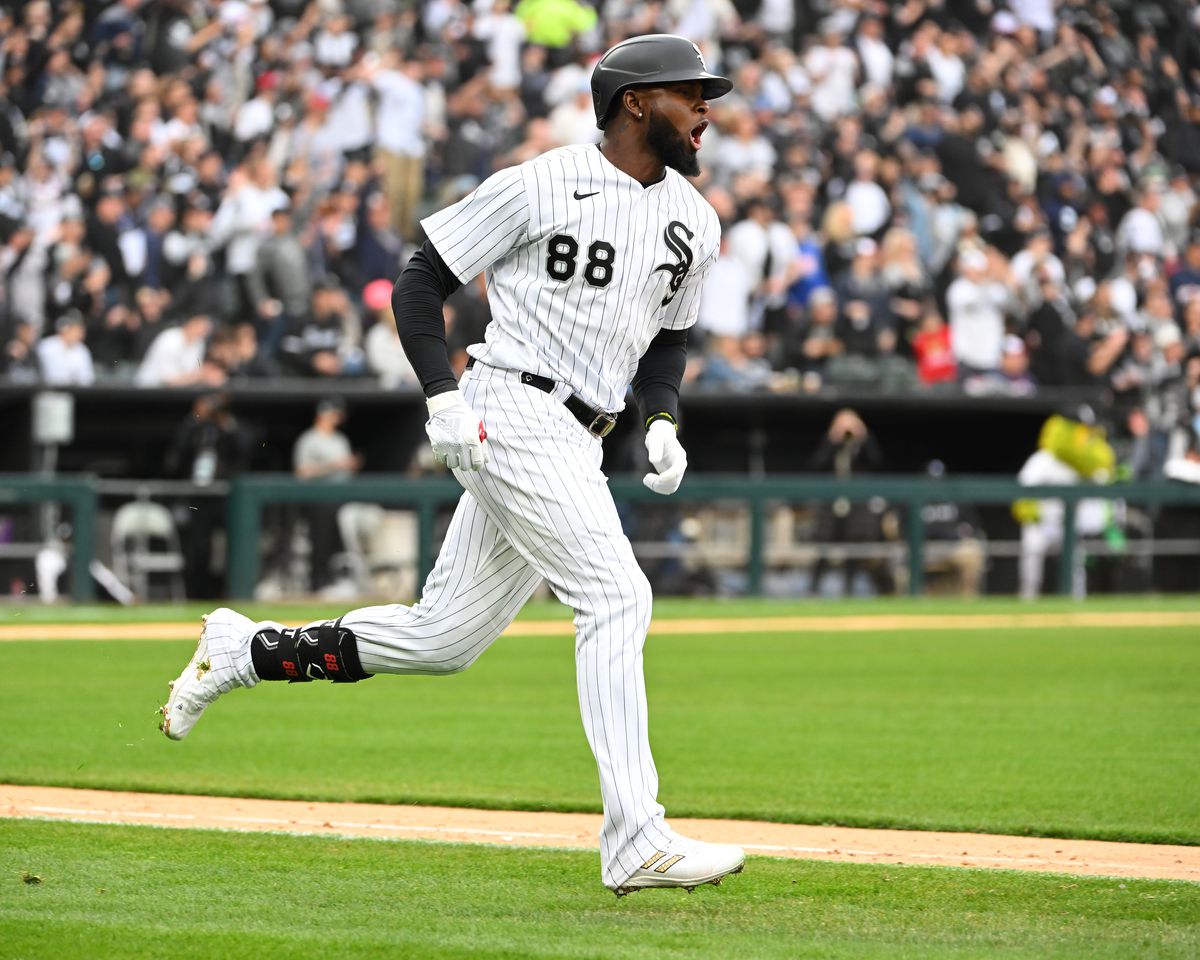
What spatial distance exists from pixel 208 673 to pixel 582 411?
1.23 meters

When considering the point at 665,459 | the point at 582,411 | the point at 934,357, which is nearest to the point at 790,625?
the point at 934,357

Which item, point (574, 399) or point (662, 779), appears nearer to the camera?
point (574, 399)

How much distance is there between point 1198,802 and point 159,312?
35.2 feet

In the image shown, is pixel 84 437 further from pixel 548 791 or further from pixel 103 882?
pixel 103 882

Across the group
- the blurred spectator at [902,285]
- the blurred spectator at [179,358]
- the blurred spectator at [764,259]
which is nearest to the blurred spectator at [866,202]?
the blurred spectator at [902,285]

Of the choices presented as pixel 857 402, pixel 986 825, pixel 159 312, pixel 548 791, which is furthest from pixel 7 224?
pixel 986 825

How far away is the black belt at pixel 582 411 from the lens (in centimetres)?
437

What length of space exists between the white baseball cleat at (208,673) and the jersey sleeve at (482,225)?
1.14 metres

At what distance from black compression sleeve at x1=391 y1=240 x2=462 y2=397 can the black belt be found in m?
0.19

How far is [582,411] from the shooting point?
4434 millimetres

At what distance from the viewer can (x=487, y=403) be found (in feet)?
14.4

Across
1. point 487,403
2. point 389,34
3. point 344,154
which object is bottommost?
point 487,403

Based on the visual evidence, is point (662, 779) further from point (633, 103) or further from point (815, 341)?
point (815, 341)

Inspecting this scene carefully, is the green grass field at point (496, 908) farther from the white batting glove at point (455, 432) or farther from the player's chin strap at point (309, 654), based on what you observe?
the white batting glove at point (455, 432)
